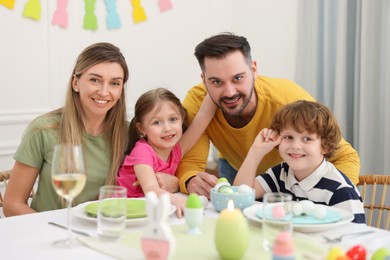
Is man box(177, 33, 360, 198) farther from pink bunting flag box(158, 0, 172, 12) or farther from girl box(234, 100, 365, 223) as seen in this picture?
pink bunting flag box(158, 0, 172, 12)

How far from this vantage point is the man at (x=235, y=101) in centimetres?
232

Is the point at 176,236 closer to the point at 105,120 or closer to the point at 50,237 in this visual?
the point at 50,237

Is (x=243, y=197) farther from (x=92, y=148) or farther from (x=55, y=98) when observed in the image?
(x=55, y=98)

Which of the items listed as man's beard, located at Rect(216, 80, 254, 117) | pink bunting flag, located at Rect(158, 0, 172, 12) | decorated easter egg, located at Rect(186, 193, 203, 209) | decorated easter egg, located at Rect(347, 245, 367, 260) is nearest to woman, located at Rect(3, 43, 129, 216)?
man's beard, located at Rect(216, 80, 254, 117)

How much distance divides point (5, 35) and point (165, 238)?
8.17 feet

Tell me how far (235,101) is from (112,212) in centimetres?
110

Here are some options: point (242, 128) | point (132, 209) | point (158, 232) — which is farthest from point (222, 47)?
point (158, 232)

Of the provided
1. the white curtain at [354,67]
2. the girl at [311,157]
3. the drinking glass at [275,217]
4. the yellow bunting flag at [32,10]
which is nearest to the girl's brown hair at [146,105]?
the girl at [311,157]

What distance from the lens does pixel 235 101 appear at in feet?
7.83

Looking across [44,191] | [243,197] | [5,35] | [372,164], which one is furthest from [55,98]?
[243,197]

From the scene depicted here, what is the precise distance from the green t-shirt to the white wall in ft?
3.94

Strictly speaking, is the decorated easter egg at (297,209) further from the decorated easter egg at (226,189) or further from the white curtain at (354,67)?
the white curtain at (354,67)

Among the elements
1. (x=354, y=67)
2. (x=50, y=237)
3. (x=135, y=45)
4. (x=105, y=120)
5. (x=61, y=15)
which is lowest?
(x=50, y=237)

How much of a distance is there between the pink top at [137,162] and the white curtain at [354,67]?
1409mm
